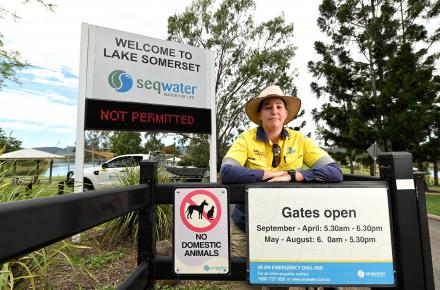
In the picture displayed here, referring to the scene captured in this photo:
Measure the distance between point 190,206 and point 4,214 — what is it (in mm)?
972

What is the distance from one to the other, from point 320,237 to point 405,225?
39 cm

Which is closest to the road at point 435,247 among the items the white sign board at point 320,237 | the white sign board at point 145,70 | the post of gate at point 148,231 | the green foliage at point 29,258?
the white sign board at point 320,237

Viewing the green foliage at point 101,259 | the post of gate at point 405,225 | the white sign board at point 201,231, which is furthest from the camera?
the green foliage at point 101,259

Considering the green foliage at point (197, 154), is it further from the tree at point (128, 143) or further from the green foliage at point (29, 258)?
the green foliage at point (29, 258)

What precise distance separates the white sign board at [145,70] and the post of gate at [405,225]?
4636mm

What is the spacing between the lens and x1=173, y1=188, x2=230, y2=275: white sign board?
1.38 meters

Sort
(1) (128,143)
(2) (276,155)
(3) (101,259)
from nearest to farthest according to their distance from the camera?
(2) (276,155) < (3) (101,259) < (1) (128,143)

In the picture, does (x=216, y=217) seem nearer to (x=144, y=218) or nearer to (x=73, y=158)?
(x=144, y=218)

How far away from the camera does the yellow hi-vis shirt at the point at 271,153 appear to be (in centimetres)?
→ 185

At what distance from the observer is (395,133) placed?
15508 millimetres

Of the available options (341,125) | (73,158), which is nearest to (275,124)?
(73,158)

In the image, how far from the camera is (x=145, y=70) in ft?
18.0

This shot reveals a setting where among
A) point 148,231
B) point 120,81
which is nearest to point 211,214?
point 148,231

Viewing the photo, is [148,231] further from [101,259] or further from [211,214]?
[101,259]
